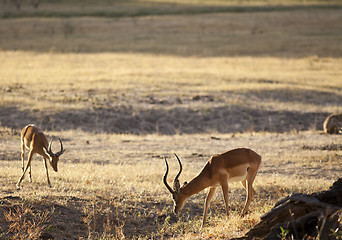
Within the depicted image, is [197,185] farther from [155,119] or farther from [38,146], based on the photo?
[155,119]

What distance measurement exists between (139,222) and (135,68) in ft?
83.4

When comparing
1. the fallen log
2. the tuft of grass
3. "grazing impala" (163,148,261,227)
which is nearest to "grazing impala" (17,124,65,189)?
the tuft of grass

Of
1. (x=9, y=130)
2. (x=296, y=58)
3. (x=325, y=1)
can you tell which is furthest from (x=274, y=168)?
(x=325, y=1)

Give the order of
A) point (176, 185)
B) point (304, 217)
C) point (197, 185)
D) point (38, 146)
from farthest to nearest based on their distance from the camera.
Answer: point (38, 146)
point (197, 185)
point (176, 185)
point (304, 217)

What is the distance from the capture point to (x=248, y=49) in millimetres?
43719

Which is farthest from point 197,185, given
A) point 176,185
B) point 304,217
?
point 304,217

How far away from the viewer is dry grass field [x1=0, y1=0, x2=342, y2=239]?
1030cm

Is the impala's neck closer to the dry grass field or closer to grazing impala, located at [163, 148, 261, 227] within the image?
grazing impala, located at [163, 148, 261, 227]

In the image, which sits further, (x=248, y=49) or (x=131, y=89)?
(x=248, y=49)

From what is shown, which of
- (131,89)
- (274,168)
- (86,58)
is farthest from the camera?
(86,58)

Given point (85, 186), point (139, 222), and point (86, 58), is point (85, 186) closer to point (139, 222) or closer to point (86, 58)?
point (139, 222)

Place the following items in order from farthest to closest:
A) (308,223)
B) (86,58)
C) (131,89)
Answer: (86,58), (131,89), (308,223)

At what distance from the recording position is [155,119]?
912 inches

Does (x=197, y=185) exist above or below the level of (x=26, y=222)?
above
